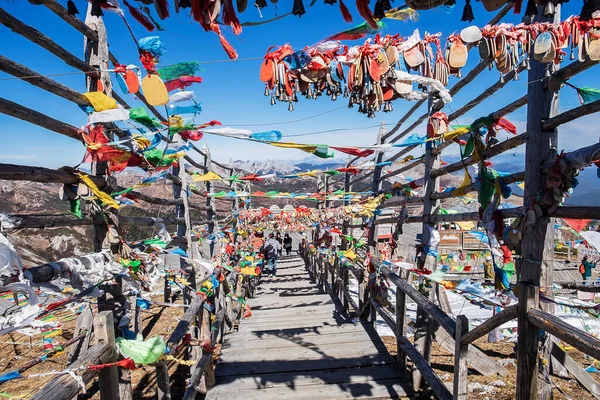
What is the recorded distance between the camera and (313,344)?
4.61 m

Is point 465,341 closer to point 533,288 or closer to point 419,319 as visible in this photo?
point 533,288

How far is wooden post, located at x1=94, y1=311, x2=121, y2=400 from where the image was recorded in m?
1.99

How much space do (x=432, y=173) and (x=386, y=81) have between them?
2.19m

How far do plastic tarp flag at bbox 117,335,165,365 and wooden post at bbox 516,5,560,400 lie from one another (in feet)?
7.59

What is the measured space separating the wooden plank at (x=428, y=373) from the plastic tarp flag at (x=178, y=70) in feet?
10.6

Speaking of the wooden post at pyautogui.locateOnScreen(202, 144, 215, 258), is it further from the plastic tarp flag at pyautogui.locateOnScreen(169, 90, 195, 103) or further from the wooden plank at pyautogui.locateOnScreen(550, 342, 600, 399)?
the wooden plank at pyautogui.locateOnScreen(550, 342, 600, 399)

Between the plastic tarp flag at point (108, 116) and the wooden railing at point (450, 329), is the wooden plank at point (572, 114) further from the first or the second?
the plastic tarp flag at point (108, 116)

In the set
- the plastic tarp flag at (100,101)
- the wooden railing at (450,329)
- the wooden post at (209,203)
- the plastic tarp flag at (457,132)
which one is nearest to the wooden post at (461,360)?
the wooden railing at (450,329)

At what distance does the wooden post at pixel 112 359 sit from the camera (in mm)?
1992

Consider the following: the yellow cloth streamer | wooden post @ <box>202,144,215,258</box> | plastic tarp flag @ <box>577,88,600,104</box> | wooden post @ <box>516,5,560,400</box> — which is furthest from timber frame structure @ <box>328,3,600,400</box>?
wooden post @ <box>202,144,215,258</box>

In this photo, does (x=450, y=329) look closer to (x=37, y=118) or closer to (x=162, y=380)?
(x=162, y=380)

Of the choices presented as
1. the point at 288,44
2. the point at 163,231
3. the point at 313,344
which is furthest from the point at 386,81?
the point at 313,344

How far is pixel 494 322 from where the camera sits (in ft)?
7.86

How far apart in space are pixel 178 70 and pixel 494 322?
9.88 feet
